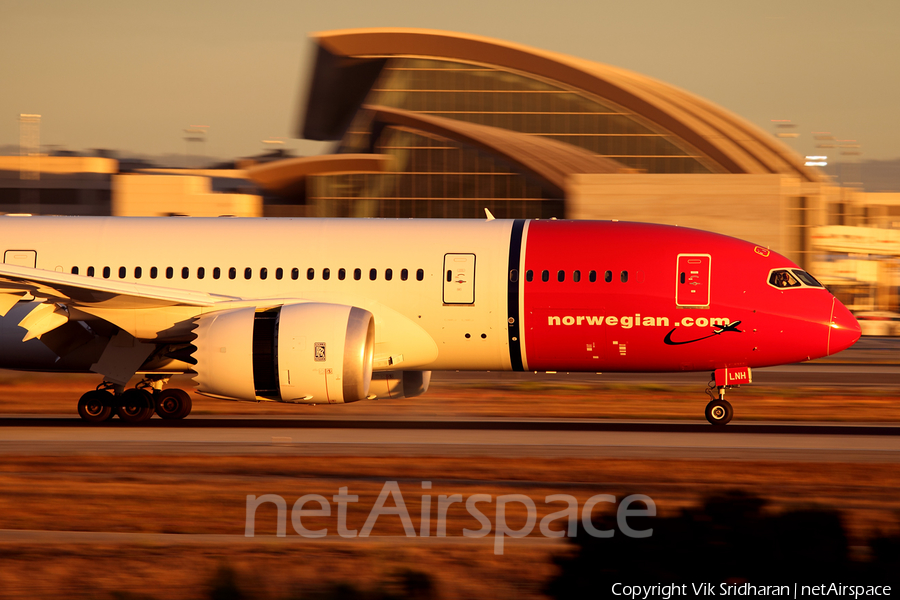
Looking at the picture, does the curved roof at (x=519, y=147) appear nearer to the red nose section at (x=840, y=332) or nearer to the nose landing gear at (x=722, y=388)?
the nose landing gear at (x=722, y=388)

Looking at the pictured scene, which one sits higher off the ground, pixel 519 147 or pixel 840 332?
pixel 519 147

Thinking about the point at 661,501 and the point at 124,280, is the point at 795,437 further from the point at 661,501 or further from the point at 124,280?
the point at 124,280

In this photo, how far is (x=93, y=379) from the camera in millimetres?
25734

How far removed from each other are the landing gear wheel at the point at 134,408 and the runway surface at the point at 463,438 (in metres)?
0.26

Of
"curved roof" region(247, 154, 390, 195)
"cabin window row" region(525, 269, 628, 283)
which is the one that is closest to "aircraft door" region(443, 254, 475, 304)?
"cabin window row" region(525, 269, 628, 283)

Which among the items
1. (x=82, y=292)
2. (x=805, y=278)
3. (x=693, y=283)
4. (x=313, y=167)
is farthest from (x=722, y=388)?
(x=313, y=167)

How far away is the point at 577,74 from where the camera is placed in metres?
66.9

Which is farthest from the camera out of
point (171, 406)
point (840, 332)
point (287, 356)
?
point (171, 406)

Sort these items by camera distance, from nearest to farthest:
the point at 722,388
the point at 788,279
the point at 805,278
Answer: the point at 788,279 → the point at 805,278 → the point at 722,388

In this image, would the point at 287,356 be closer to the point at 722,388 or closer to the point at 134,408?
the point at 134,408

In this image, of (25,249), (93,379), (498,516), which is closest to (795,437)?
(498,516)

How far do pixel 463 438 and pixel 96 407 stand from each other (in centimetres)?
768

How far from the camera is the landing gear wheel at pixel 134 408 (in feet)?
61.2

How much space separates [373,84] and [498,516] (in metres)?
64.6
